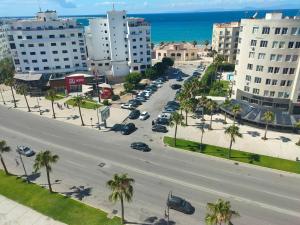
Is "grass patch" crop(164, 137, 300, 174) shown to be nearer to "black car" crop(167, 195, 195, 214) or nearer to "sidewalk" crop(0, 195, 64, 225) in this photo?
"black car" crop(167, 195, 195, 214)

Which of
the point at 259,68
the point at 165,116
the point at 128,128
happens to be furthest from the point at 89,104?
the point at 259,68

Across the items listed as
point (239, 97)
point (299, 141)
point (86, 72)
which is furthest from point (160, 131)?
point (86, 72)

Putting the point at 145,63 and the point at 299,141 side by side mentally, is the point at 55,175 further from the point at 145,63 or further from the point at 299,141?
the point at 145,63

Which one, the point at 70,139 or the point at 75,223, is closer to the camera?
the point at 75,223

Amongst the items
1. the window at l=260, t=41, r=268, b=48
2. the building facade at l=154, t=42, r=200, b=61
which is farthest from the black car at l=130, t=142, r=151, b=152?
the building facade at l=154, t=42, r=200, b=61

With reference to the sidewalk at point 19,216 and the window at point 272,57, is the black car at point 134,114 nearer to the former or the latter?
the sidewalk at point 19,216

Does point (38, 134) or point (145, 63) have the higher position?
point (145, 63)

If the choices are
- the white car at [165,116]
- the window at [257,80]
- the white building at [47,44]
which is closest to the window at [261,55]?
the window at [257,80]
